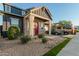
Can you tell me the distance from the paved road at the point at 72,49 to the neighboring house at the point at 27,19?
1160 millimetres

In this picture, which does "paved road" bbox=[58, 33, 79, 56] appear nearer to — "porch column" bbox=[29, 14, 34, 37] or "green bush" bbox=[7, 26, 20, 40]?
"porch column" bbox=[29, 14, 34, 37]

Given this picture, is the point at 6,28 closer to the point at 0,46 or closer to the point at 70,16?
the point at 0,46

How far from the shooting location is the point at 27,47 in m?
7.70

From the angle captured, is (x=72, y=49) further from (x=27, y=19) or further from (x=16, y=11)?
(x=16, y=11)

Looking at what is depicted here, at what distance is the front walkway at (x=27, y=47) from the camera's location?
7301mm

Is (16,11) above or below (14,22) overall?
above

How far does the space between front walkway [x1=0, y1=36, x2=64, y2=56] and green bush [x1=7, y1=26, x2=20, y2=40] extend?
0.19 m

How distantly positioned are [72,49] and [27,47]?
6.57ft

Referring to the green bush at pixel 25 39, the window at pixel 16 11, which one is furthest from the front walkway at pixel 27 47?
the window at pixel 16 11

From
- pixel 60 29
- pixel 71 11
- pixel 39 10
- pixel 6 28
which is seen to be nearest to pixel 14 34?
pixel 6 28

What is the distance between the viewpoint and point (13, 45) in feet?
25.5

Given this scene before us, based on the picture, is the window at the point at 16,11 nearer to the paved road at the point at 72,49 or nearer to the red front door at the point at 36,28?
the red front door at the point at 36,28

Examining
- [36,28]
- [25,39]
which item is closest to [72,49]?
[36,28]

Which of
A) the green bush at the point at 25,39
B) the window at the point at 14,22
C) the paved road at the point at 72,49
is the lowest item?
the paved road at the point at 72,49
